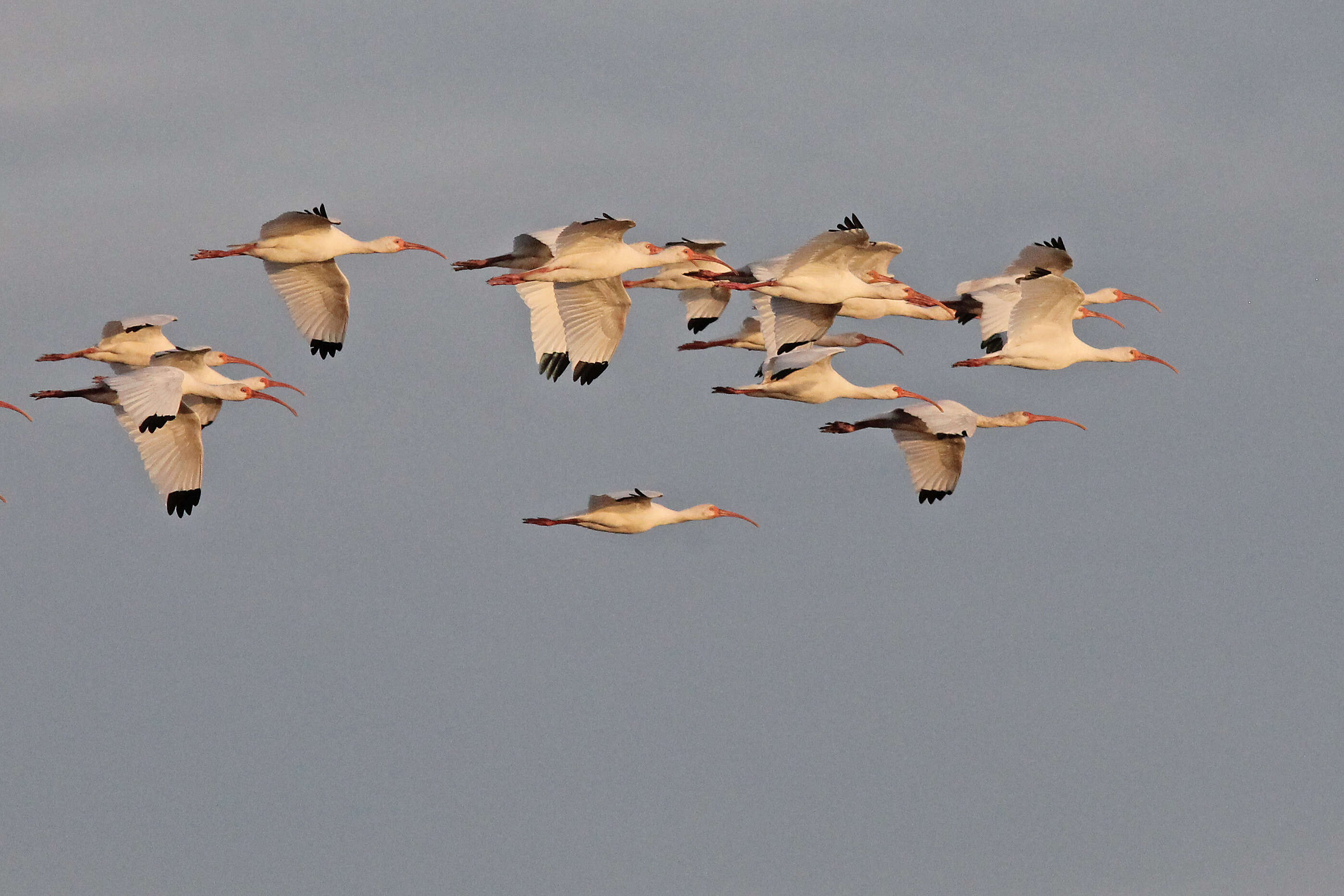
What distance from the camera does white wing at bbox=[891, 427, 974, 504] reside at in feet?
90.5

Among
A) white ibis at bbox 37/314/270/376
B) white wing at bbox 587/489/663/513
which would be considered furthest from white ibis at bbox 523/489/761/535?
white ibis at bbox 37/314/270/376

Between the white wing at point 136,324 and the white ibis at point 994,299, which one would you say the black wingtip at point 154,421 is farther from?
the white ibis at point 994,299

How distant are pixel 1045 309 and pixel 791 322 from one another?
2.97 m

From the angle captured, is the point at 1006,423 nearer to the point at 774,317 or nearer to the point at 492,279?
the point at 774,317

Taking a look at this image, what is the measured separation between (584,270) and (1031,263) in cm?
535

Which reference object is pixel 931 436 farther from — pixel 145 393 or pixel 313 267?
pixel 145 393

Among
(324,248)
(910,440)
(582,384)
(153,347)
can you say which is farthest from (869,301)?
(153,347)

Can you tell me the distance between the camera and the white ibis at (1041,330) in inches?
1035

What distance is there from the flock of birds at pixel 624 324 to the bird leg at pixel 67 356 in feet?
0.05

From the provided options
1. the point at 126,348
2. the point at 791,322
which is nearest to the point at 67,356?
the point at 126,348

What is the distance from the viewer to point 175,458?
2648cm

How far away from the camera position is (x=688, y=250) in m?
27.3

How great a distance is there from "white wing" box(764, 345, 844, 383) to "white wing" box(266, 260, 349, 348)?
4.84m

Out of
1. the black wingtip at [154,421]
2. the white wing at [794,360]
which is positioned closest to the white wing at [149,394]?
the black wingtip at [154,421]
